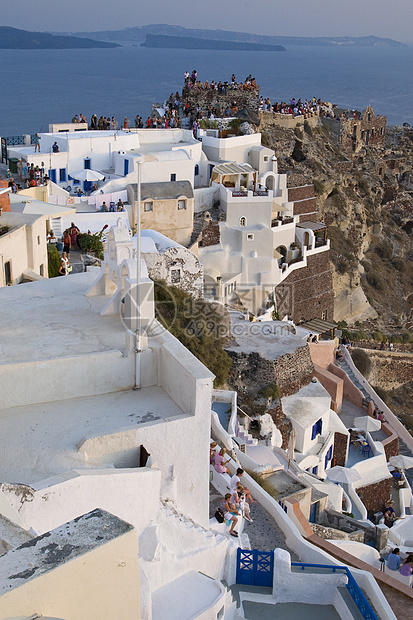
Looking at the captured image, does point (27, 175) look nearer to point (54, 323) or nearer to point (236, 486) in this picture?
point (54, 323)

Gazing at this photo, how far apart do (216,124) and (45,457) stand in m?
32.2

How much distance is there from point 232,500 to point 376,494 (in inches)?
430

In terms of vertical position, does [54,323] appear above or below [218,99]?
below

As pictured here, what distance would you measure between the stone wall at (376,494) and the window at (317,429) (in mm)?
1929

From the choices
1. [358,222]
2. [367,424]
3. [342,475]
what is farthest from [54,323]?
[358,222]

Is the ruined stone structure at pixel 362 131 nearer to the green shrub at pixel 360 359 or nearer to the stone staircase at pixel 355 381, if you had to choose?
the green shrub at pixel 360 359

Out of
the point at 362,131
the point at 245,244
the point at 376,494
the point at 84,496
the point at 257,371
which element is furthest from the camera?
the point at 362,131

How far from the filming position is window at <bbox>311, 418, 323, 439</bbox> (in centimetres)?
1987

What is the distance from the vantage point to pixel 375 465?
802 inches

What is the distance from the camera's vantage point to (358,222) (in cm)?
4234

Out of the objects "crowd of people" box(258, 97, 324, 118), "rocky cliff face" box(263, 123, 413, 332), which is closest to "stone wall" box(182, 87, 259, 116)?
"crowd of people" box(258, 97, 324, 118)

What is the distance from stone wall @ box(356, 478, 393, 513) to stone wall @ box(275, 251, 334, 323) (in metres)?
12.3

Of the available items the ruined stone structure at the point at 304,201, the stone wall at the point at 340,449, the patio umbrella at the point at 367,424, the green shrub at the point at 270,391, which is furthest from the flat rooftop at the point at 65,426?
the ruined stone structure at the point at 304,201

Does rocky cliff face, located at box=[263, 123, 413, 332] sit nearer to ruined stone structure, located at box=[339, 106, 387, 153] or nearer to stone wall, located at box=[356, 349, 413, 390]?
ruined stone structure, located at box=[339, 106, 387, 153]
